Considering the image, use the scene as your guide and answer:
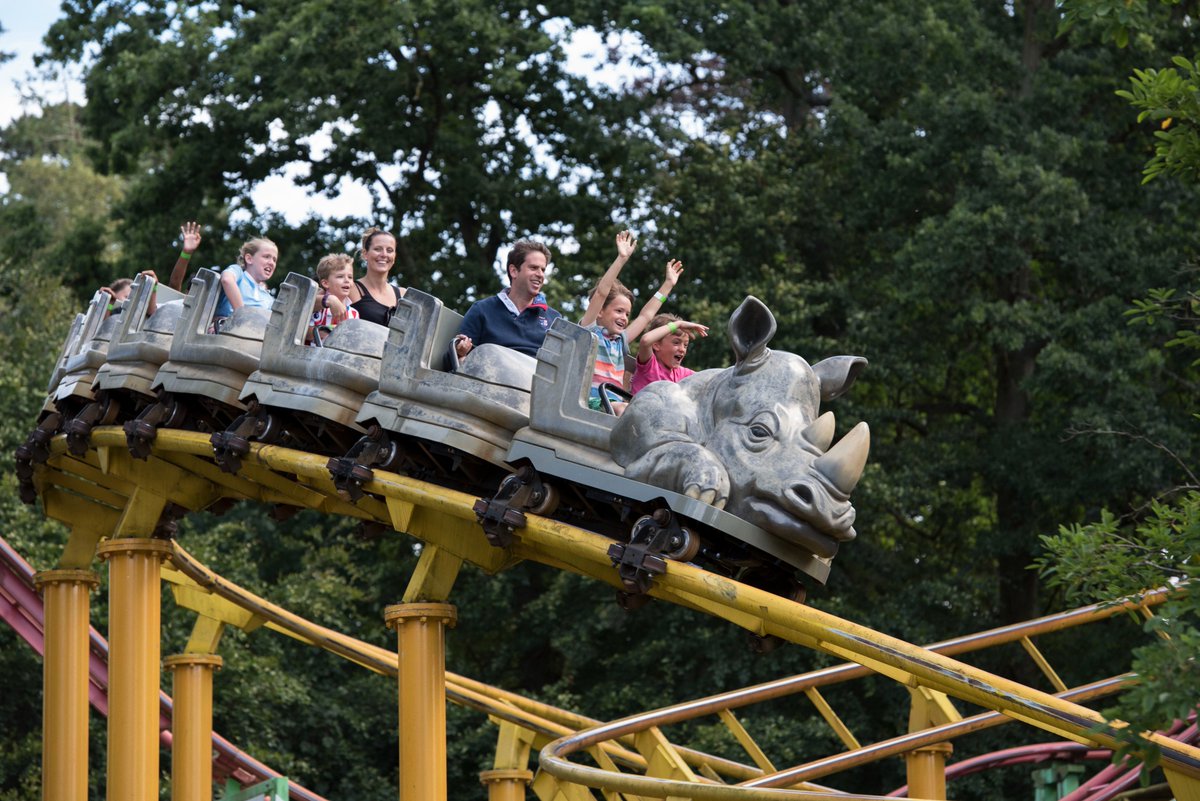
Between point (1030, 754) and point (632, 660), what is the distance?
214 inches

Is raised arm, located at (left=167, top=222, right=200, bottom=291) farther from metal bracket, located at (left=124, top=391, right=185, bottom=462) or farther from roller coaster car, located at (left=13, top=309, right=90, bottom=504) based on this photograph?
roller coaster car, located at (left=13, top=309, right=90, bottom=504)

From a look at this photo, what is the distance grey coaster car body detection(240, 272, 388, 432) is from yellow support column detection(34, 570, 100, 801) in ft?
9.33

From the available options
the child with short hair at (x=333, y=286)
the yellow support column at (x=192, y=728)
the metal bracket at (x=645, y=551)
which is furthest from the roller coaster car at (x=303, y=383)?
the yellow support column at (x=192, y=728)

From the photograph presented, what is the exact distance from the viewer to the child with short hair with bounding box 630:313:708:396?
7.27 meters

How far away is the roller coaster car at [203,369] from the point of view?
26.0 feet

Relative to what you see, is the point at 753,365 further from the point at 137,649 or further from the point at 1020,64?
the point at 1020,64

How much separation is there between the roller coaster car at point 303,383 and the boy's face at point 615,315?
0.91 metres

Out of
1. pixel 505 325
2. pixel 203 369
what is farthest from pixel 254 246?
pixel 505 325

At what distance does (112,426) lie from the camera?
8875 mm

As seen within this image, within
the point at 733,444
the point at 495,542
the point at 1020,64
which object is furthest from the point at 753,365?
the point at 1020,64

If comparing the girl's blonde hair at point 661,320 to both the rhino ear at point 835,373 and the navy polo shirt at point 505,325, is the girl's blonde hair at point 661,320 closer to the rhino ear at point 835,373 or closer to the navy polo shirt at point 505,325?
the navy polo shirt at point 505,325

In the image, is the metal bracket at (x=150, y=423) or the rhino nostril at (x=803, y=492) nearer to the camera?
the rhino nostril at (x=803, y=492)

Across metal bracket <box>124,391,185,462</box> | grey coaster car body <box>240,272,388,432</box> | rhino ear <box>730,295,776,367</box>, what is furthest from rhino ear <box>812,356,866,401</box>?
metal bracket <box>124,391,185,462</box>

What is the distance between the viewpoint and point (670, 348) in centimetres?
739
